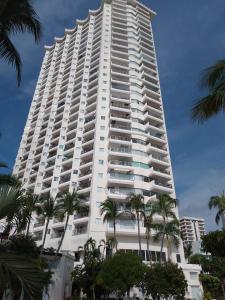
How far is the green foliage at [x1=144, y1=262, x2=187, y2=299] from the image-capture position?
1206 inches

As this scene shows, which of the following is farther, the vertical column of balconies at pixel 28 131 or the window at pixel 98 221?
the vertical column of balconies at pixel 28 131

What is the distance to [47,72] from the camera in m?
99.6

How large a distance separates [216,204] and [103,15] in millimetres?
76440

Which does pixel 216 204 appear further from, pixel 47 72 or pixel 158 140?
pixel 47 72

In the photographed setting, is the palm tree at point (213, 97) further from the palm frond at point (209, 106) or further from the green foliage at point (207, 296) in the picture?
the green foliage at point (207, 296)

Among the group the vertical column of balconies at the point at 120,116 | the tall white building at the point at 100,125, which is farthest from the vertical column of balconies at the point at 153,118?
the vertical column of balconies at the point at 120,116

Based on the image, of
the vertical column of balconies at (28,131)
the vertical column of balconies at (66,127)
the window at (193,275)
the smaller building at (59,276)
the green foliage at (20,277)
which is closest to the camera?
the green foliage at (20,277)

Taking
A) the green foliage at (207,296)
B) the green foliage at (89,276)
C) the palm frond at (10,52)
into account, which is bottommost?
the green foliage at (207,296)

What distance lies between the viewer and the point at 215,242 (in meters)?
42.8

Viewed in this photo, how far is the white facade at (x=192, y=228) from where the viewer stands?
598 feet

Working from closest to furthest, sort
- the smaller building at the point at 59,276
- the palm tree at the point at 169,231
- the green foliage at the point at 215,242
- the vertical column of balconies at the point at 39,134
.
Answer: the smaller building at the point at 59,276 < the green foliage at the point at 215,242 < the palm tree at the point at 169,231 < the vertical column of balconies at the point at 39,134

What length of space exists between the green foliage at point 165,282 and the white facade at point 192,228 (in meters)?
157

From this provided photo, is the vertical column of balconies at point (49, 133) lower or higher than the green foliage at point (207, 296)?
higher

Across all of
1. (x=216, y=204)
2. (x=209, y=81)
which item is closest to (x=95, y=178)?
(x=216, y=204)
